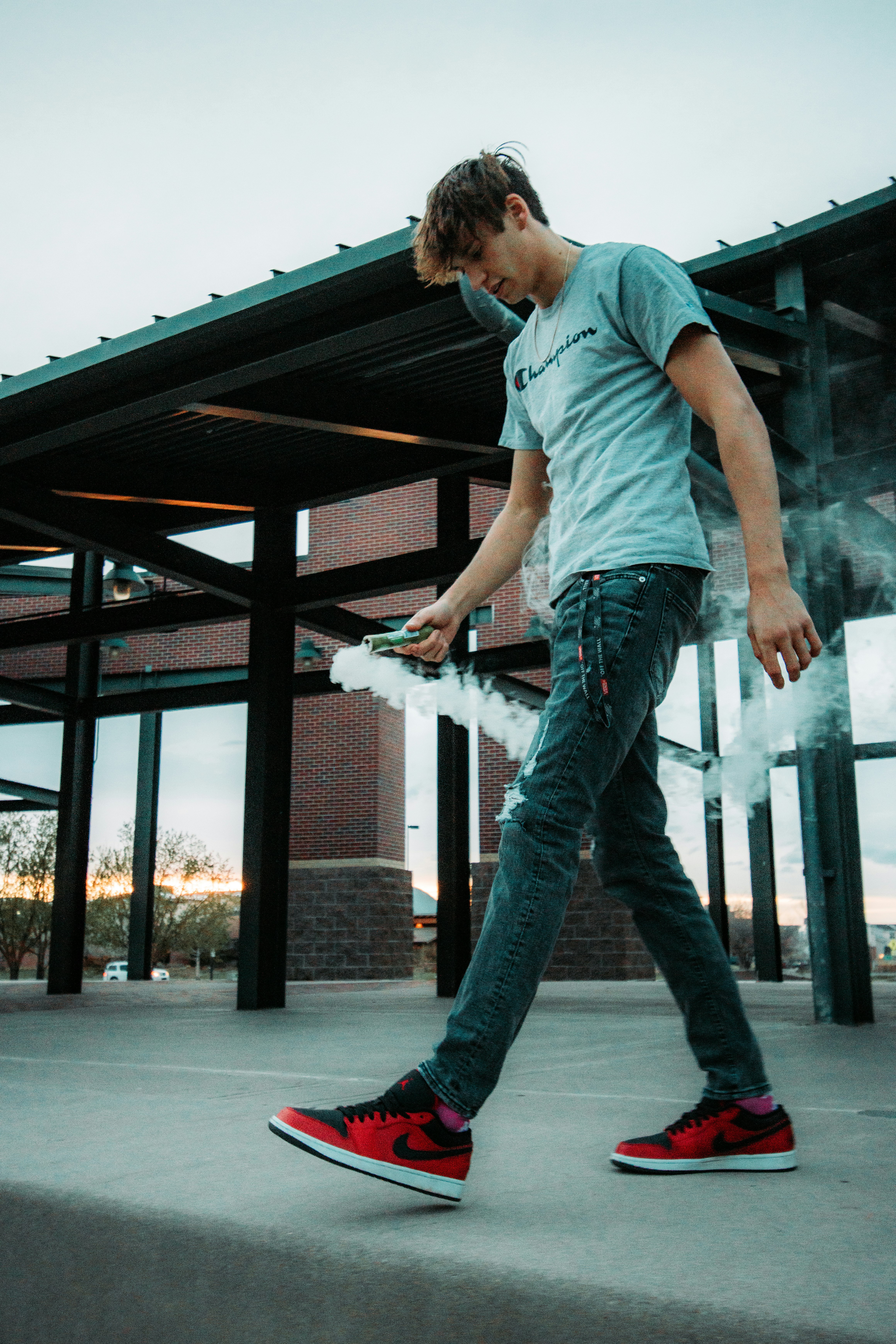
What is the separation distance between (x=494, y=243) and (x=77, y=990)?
9.41 metres

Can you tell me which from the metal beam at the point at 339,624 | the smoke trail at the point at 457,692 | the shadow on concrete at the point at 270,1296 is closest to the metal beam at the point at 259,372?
the smoke trail at the point at 457,692

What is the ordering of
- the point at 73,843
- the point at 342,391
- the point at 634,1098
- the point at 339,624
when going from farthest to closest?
the point at 73,843 < the point at 339,624 < the point at 342,391 < the point at 634,1098

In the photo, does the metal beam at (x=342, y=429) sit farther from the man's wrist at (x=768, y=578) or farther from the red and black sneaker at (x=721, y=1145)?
the red and black sneaker at (x=721, y=1145)

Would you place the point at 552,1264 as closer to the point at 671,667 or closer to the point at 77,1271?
the point at 77,1271

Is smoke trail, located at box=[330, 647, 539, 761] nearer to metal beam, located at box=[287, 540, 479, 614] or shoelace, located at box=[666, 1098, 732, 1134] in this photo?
metal beam, located at box=[287, 540, 479, 614]

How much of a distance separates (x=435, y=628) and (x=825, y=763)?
3632 mm

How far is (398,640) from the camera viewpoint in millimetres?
1863

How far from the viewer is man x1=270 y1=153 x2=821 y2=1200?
1460 mm

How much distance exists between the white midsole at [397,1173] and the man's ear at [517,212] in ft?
4.97

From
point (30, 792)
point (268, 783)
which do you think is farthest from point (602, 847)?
point (30, 792)

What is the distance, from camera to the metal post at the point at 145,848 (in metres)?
15.0

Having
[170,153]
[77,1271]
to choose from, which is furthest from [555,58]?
[77,1271]

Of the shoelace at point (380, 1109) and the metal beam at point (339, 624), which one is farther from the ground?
the metal beam at point (339, 624)

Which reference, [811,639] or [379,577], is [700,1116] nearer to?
[811,639]
